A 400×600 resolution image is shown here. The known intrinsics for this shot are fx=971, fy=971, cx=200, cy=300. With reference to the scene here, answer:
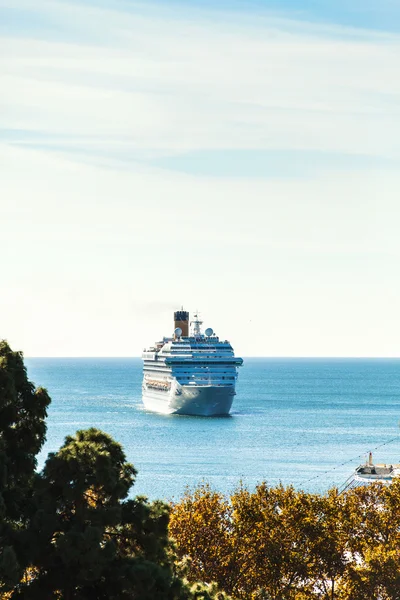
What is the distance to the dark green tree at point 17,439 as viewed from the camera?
A: 19797mm

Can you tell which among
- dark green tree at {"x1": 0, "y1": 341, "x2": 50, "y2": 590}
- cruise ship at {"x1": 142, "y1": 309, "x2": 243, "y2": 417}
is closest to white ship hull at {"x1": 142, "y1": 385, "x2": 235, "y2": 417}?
cruise ship at {"x1": 142, "y1": 309, "x2": 243, "y2": 417}

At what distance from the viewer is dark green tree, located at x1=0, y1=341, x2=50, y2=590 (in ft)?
65.0

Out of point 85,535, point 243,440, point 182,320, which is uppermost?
point 182,320

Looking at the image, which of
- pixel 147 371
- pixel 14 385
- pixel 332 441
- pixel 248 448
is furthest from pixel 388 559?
pixel 147 371

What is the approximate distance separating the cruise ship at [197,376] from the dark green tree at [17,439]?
10710 centimetres

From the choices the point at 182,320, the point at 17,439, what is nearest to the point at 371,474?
the point at 17,439

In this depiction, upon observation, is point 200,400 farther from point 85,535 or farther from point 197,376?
point 85,535

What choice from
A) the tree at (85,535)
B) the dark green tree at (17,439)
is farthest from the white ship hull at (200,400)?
the tree at (85,535)

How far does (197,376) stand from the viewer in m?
130

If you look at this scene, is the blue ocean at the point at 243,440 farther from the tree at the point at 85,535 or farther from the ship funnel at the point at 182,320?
the tree at the point at 85,535

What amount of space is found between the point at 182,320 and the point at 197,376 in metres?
25.7

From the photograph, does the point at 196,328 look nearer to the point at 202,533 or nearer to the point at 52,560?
the point at 202,533

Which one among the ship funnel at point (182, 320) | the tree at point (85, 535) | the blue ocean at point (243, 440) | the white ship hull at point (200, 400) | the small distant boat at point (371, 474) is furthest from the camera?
the ship funnel at point (182, 320)

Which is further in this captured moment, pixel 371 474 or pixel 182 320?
pixel 182 320
